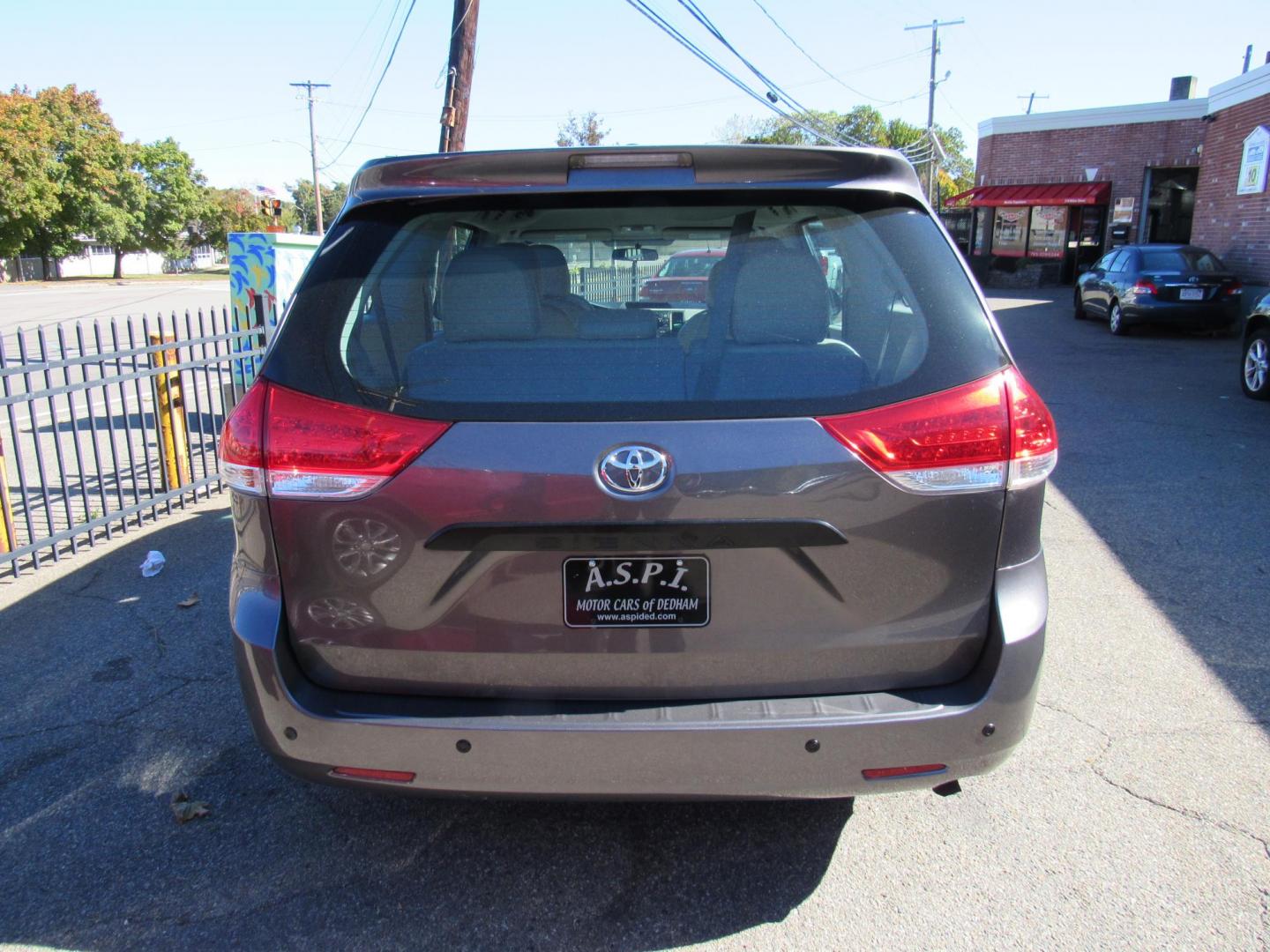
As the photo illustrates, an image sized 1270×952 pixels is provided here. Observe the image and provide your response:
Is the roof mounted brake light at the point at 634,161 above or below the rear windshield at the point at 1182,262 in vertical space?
above

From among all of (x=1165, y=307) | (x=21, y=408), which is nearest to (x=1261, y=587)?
(x=21, y=408)

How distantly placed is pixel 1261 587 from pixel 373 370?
4776mm

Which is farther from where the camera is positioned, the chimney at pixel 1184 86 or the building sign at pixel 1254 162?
the chimney at pixel 1184 86

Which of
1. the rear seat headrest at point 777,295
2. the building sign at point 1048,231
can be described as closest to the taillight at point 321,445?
the rear seat headrest at point 777,295

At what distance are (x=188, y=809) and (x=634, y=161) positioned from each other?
95.5 inches

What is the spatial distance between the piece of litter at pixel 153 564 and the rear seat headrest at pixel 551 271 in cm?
363

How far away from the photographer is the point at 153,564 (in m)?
5.47

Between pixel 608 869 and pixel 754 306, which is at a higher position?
pixel 754 306

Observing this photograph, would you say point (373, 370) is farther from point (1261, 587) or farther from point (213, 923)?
point (1261, 587)

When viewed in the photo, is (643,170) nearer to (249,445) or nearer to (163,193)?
(249,445)

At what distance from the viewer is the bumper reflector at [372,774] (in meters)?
2.30

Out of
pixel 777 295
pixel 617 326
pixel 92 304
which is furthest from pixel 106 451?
pixel 92 304

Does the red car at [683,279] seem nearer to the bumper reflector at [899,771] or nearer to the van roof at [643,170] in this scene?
the van roof at [643,170]

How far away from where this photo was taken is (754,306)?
2.47 m
